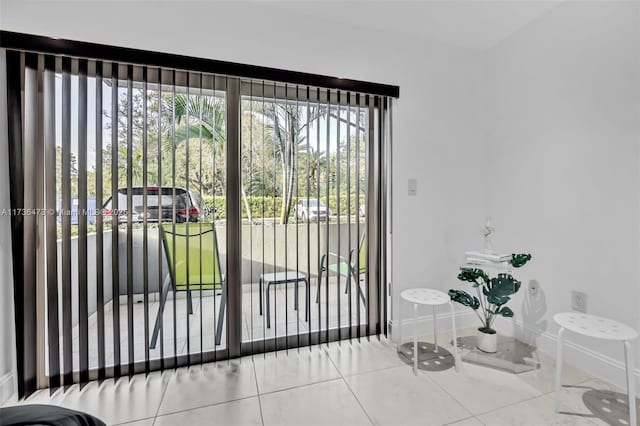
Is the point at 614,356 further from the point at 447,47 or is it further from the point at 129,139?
the point at 129,139

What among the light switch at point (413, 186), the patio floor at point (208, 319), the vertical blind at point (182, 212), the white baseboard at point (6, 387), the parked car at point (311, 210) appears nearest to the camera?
the white baseboard at point (6, 387)

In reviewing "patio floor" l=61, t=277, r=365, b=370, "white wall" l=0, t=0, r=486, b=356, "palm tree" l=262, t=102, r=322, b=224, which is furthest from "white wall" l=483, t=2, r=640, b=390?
"palm tree" l=262, t=102, r=322, b=224

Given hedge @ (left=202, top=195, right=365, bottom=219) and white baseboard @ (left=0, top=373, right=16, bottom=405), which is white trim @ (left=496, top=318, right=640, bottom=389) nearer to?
hedge @ (left=202, top=195, right=365, bottom=219)

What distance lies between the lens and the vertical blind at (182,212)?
174 centimetres

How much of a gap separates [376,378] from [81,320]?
1811 mm

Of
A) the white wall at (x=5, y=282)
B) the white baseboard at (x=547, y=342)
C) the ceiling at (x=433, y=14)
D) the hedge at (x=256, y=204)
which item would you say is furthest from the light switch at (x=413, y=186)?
the white wall at (x=5, y=282)

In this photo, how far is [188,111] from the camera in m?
1.96

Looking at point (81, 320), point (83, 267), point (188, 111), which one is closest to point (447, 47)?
point (188, 111)

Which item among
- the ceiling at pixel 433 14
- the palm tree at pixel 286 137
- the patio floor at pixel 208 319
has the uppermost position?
the ceiling at pixel 433 14

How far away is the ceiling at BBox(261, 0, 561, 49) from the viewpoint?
2.08 m

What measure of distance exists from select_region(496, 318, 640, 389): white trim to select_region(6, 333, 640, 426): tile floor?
0.06 metres

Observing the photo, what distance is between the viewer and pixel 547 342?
224 cm

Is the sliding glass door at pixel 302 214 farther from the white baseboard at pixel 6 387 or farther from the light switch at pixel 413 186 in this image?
the white baseboard at pixel 6 387

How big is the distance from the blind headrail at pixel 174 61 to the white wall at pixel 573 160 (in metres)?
1.01
